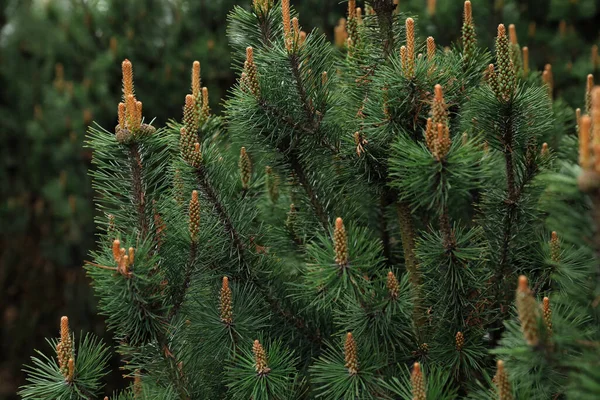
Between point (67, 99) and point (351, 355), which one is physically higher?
point (67, 99)

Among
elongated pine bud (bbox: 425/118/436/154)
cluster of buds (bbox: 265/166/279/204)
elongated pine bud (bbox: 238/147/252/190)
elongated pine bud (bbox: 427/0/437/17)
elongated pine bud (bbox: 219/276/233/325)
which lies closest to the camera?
elongated pine bud (bbox: 425/118/436/154)

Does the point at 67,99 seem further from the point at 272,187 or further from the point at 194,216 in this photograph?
the point at 194,216

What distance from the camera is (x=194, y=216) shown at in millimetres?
1462

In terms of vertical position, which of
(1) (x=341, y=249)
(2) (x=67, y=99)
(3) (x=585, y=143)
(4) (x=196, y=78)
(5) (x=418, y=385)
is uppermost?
(2) (x=67, y=99)

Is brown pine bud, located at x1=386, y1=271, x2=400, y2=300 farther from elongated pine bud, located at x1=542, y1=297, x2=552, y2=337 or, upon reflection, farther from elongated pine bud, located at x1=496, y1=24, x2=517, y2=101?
elongated pine bud, located at x1=496, y1=24, x2=517, y2=101

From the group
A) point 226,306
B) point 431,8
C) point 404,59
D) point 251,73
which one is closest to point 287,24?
point 251,73

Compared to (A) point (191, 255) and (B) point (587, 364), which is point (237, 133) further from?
(B) point (587, 364)

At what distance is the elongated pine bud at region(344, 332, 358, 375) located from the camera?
1.41 metres

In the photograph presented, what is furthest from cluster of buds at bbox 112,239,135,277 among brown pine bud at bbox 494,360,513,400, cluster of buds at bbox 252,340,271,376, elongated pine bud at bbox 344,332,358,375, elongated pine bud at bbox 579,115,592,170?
elongated pine bud at bbox 579,115,592,170

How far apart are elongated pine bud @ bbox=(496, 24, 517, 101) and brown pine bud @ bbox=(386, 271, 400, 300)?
427 millimetres

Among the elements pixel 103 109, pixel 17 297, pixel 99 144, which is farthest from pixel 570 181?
pixel 17 297

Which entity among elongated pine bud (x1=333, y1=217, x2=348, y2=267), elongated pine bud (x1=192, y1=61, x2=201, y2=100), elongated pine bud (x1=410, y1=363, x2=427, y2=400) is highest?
elongated pine bud (x1=192, y1=61, x2=201, y2=100)

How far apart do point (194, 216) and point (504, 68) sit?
0.68 metres

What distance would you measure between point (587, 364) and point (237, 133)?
905 millimetres
